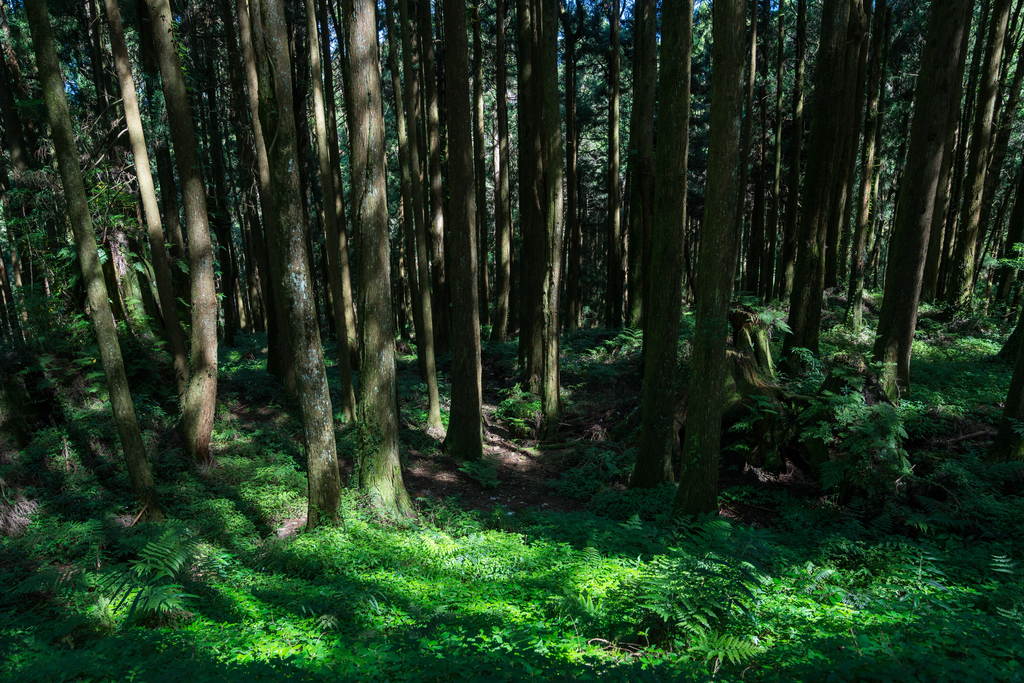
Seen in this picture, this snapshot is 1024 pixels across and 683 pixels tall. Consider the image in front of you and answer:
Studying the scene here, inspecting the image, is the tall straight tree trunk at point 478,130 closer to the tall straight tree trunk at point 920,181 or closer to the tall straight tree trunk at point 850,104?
the tall straight tree trunk at point 850,104

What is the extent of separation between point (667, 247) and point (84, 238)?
24.9 feet

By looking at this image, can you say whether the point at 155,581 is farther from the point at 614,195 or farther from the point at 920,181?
the point at 614,195

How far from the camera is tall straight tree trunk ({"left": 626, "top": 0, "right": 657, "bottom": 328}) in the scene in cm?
1038

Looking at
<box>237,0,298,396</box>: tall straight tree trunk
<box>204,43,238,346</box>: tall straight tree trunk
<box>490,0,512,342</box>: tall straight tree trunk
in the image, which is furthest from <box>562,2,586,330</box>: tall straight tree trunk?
<box>204,43,238,346</box>: tall straight tree trunk

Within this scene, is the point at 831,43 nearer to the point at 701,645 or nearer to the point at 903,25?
the point at 701,645

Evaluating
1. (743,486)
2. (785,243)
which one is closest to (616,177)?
(785,243)

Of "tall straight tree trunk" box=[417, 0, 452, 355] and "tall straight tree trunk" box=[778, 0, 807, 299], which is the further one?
"tall straight tree trunk" box=[778, 0, 807, 299]

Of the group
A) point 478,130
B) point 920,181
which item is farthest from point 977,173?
point 478,130

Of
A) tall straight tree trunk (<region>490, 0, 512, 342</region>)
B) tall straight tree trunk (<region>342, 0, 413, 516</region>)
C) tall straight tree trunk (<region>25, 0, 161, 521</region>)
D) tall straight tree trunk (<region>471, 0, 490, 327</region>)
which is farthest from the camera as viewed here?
tall straight tree trunk (<region>490, 0, 512, 342</region>)

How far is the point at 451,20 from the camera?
30.7 ft

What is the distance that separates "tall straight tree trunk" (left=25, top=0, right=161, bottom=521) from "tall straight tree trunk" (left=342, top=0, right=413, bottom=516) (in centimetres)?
281

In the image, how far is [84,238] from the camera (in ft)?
20.7

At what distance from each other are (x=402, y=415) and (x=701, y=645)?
9643 millimetres

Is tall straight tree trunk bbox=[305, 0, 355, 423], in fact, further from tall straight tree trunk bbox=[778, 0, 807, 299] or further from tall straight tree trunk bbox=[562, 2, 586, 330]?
tall straight tree trunk bbox=[778, 0, 807, 299]
